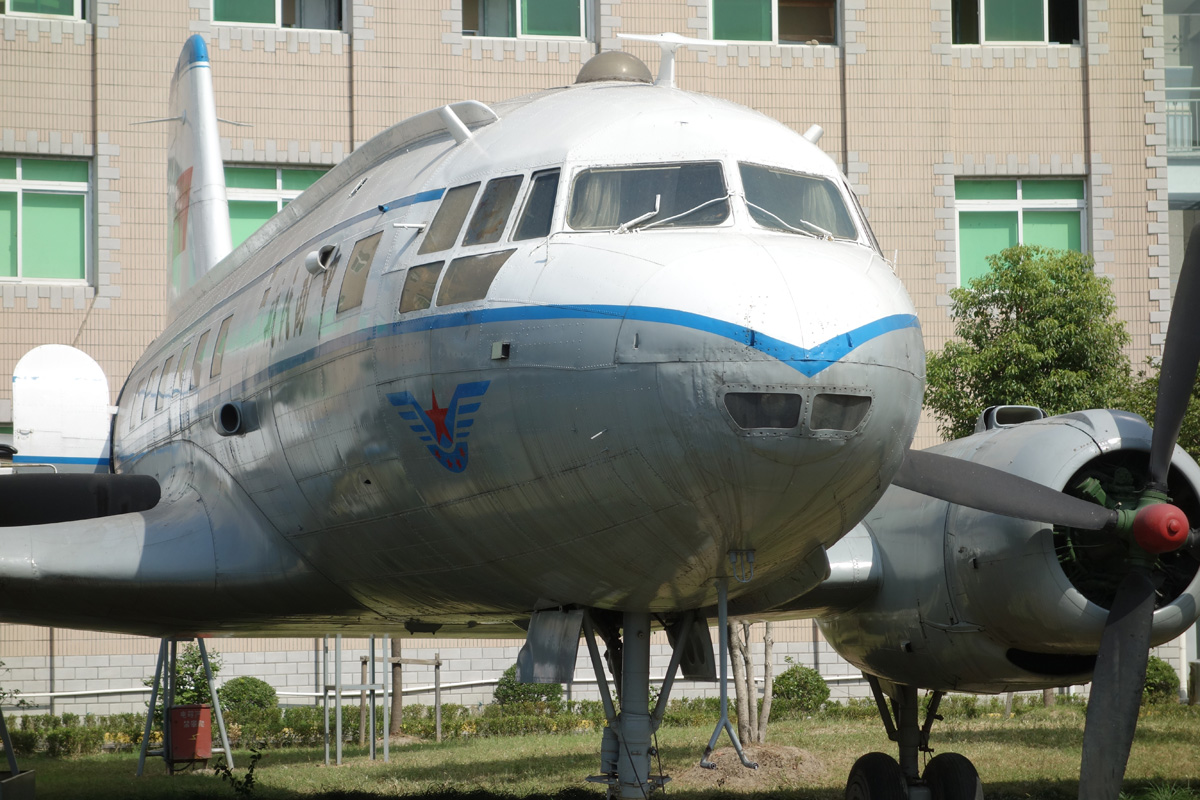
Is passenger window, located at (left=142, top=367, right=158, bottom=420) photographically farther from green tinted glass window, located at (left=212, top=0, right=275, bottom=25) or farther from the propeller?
green tinted glass window, located at (left=212, top=0, right=275, bottom=25)

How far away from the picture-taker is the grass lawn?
46.8 ft

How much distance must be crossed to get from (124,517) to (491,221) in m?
4.14

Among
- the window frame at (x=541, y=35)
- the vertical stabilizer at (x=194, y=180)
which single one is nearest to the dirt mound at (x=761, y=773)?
the vertical stabilizer at (x=194, y=180)

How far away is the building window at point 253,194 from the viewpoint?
81.8 ft

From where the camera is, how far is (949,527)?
9.43 meters

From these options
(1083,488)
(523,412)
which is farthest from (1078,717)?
(523,412)

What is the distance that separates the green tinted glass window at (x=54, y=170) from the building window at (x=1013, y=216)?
1724 centimetres

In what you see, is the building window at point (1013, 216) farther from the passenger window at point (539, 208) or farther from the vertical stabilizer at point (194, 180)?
the passenger window at point (539, 208)

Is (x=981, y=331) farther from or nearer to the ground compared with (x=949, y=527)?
farther from the ground

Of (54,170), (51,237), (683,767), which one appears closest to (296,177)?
(54,170)

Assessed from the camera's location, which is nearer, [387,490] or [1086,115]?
[387,490]

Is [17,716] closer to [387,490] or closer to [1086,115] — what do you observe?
[387,490]

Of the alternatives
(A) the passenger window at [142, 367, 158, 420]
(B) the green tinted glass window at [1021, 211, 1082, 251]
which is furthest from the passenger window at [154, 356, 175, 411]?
(B) the green tinted glass window at [1021, 211, 1082, 251]

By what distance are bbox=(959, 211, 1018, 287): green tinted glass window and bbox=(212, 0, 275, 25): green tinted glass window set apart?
47.5 ft
